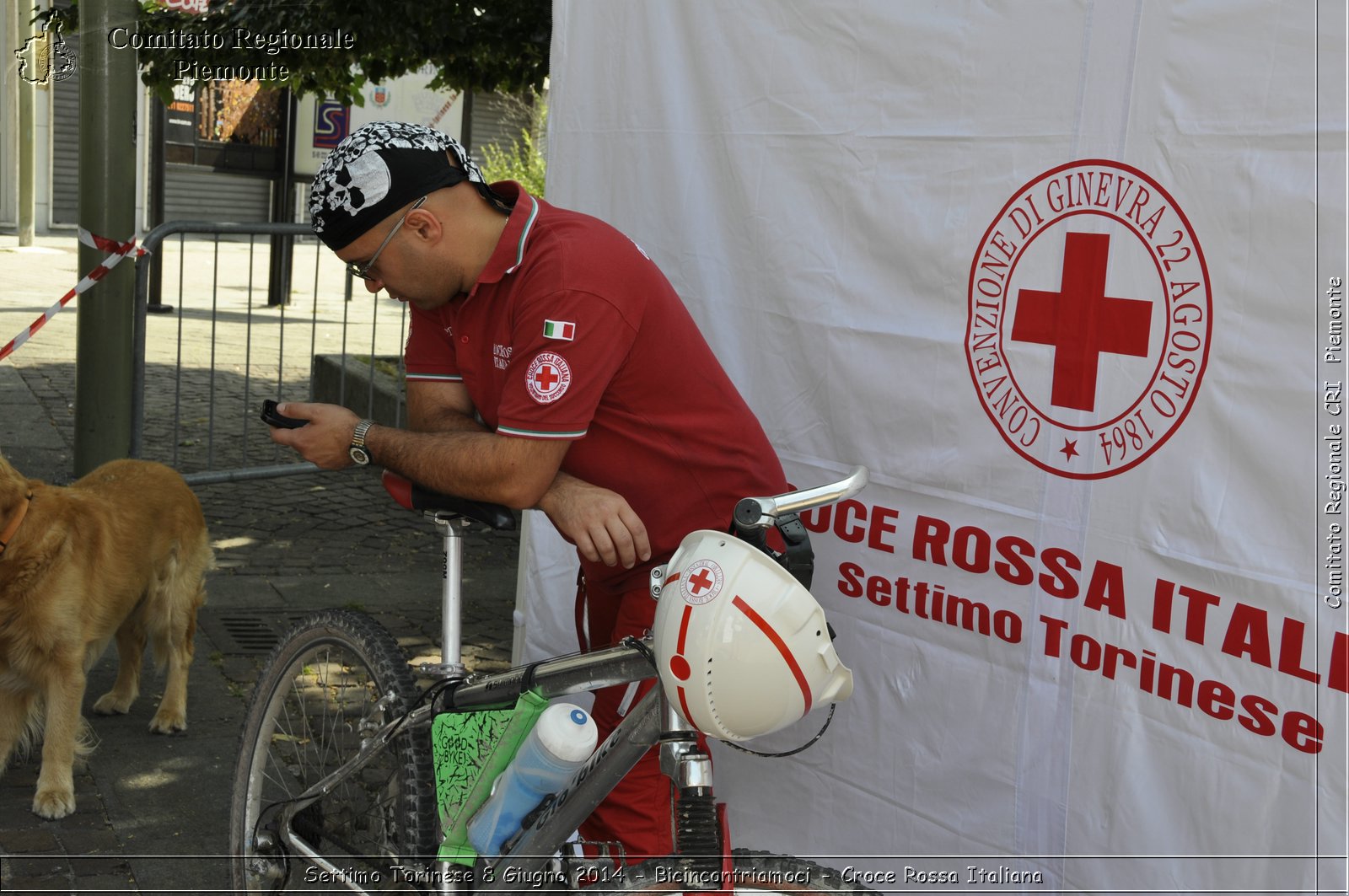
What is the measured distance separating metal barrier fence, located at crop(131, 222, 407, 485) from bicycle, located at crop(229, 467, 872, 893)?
4.00m

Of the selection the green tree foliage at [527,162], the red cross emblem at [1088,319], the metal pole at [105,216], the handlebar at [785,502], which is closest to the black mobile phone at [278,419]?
the handlebar at [785,502]

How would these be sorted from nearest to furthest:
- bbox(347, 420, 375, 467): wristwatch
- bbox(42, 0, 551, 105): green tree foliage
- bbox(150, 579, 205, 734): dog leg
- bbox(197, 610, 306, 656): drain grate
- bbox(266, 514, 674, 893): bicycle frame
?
bbox(266, 514, 674, 893): bicycle frame → bbox(347, 420, 375, 467): wristwatch → bbox(150, 579, 205, 734): dog leg → bbox(197, 610, 306, 656): drain grate → bbox(42, 0, 551, 105): green tree foliage

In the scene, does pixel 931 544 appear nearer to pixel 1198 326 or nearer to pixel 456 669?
pixel 1198 326

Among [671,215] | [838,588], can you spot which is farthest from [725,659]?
[671,215]

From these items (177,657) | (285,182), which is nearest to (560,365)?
(177,657)

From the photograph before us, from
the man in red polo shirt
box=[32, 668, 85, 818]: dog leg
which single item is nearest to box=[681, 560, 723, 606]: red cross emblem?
the man in red polo shirt

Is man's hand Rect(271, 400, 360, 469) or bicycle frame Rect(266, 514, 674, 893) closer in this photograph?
bicycle frame Rect(266, 514, 674, 893)

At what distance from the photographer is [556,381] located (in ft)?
7.47

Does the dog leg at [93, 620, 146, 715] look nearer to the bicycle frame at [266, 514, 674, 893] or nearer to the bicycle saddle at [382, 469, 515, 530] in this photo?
the bicycle frame at [266, 514, 674, 893]

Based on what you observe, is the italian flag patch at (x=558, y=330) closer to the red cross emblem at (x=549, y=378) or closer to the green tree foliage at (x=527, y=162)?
the red cross emblem at (x=549, y=378)

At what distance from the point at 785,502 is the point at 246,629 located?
12.4 feet

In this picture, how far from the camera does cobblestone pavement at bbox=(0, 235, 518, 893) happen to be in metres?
3.50

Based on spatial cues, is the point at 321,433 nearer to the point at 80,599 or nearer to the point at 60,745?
the point at 80,599

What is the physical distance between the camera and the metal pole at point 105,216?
231 inches
